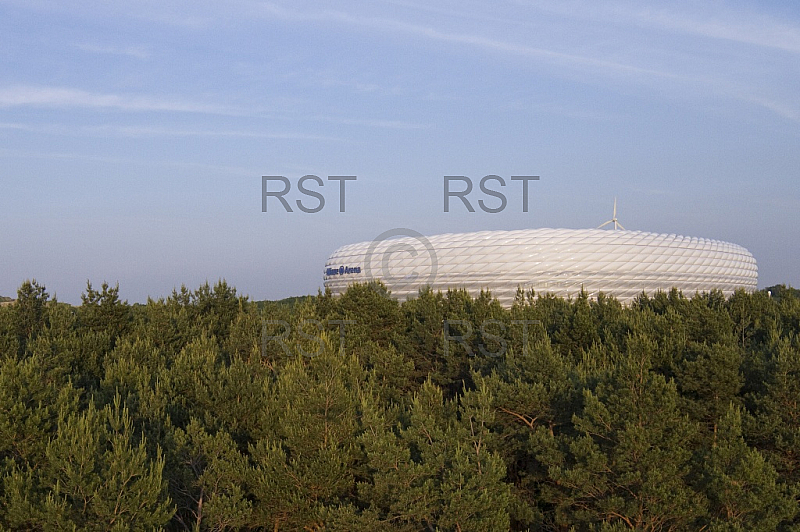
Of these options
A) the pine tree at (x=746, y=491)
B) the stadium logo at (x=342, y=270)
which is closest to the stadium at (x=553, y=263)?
the stadium logo at (x=342, y=270)

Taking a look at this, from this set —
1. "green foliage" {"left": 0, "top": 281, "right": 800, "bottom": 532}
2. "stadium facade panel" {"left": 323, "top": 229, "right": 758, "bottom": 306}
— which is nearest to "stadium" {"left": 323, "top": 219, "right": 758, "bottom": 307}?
"stadium facade panel" {"left": 323, "top": 229, "right": 758, "bottom": 306}

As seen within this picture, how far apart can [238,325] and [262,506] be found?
8.44 m

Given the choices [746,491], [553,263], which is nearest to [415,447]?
[746,491]

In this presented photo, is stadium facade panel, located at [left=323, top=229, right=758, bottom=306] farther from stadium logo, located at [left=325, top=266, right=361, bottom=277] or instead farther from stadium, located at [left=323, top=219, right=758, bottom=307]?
stadium logo, located at [left=325, top=266, right=361, bottom=277]

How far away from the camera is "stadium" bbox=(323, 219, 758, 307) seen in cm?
3916
